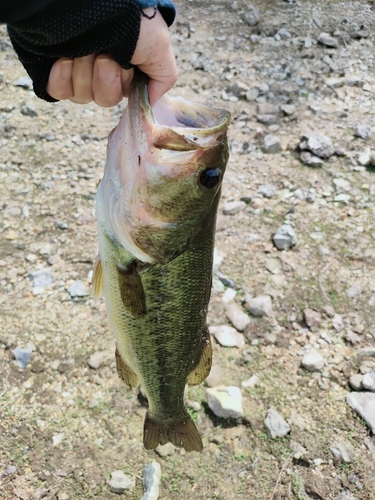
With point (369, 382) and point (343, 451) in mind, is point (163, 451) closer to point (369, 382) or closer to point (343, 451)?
point (343, 451)

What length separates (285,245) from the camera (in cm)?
411

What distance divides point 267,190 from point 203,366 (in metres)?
2.46

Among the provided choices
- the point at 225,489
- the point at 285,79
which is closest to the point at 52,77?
the point at 225,489

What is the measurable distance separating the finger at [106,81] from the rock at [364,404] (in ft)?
7.88

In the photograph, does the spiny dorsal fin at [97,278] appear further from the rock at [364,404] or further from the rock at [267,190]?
the rock at [267,190]

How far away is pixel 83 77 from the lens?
1745 mm

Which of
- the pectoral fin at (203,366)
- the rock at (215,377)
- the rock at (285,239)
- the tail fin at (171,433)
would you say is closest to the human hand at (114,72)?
the pectoral fin at (203,366)

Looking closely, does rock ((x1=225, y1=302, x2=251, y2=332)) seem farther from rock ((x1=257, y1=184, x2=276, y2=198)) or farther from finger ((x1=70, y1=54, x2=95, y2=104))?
finger ((x1=70, y1=54, x2=95, y2=104))

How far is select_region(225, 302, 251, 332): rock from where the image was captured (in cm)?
362

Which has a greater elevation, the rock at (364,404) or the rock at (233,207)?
the rock at (233,207)

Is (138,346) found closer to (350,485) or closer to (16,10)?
(16,10)

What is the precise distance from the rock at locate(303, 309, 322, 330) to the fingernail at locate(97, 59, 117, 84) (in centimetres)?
244

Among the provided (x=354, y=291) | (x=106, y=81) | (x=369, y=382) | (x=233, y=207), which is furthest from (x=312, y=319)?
(x=106, y=81)

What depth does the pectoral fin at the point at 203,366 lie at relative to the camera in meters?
2.35
